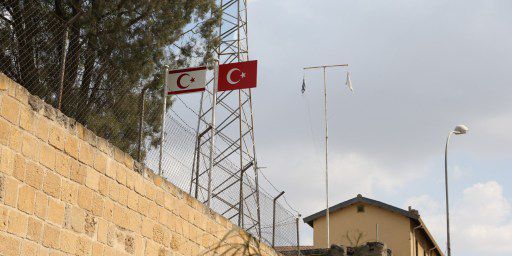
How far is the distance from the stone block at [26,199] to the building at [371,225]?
91.0ft

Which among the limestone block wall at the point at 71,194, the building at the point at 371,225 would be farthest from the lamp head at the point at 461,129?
the limestone block wall at the point at 71,194

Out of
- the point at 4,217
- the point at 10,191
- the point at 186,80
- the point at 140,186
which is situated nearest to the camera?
the point at 4,217

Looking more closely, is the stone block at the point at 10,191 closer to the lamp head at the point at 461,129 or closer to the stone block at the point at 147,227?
the stone block at the point at 147,227

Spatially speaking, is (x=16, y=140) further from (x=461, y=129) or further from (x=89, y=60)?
(x=461, y=129)

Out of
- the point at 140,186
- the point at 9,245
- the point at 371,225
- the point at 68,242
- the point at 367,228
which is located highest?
the point at 371,225

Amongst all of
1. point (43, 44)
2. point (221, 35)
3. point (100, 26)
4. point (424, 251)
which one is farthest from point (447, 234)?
point (43, 44)

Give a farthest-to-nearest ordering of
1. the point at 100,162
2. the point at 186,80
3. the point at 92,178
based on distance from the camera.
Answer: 1. the point at 186,80
2. the point at 100,162
3. the point at 92,178

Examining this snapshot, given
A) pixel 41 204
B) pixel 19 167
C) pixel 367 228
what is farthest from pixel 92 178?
pixel 367 228

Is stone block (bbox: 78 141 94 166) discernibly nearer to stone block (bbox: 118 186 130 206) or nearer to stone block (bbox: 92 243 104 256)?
stone block (bbox: 118 186 130 206)

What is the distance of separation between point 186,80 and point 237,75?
220cm

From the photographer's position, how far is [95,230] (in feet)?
23.0

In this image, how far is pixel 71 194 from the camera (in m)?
6.62

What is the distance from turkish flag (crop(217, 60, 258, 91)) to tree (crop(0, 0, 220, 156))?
1297 millimetres

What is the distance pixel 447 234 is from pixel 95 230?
17253 millimetres
